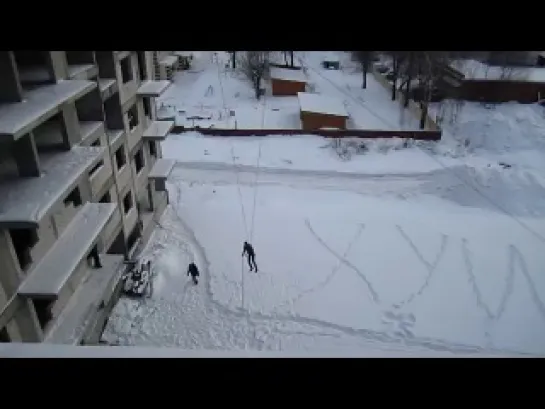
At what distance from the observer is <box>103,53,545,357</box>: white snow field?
1145cm

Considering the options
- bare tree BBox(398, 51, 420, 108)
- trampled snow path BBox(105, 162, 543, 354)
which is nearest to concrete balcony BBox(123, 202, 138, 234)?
trampled snow path BBox(105, 162, 543, 354)

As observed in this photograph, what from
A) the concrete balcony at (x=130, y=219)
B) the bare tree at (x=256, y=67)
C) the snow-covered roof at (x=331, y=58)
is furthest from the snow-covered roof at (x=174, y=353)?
the snow-covered roof at (x=331, y=58)

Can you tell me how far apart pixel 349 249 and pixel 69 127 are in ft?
28.5

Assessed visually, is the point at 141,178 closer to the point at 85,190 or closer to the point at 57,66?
the point at 85,190

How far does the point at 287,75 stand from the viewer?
32219 millimetres

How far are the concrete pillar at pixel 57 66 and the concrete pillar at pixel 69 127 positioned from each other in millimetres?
556

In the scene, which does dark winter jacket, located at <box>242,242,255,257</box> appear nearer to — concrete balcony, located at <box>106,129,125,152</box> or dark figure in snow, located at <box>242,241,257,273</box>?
dark figure in snow, located at <box>242,241,257,273</box>

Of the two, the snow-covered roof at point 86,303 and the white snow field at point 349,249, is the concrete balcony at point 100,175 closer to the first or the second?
the snow-covered roof at point 86,303

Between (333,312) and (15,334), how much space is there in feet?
23.3

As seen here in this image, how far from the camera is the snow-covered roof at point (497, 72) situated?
2969cm

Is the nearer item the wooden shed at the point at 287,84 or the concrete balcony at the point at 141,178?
the concrete balcony at the point at 141,178

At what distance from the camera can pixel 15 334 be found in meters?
8.18

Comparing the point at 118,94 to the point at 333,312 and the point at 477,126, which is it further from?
the point at 477,126
